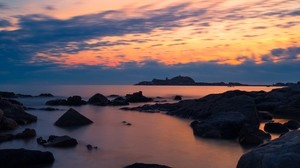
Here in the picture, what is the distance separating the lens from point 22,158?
48.3ft

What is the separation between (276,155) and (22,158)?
9.74 meters

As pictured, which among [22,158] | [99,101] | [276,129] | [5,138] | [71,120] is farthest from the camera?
[99,101]

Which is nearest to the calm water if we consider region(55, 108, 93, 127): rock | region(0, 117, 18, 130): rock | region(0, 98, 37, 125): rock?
region(0, 117, 18, 130): rock

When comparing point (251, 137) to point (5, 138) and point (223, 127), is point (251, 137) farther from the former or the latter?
point (5, 138)

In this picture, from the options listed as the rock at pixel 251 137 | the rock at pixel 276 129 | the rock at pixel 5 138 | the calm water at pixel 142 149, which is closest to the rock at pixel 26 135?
the rock at pixel 5 138

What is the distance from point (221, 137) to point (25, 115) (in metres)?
18.8

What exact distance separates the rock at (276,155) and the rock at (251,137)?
33.9 feet

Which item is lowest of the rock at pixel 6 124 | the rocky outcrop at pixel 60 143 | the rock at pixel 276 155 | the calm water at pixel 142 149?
the calm water at pixel 142 149

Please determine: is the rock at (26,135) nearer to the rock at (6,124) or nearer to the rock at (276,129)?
the rock at (6,124)

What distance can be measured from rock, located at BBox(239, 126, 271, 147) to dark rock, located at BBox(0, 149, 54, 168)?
10.8 m

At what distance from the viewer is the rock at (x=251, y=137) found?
Answer: 20.6 metres

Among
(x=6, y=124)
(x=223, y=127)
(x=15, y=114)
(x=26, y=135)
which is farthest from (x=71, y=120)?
(x=223, y=127)

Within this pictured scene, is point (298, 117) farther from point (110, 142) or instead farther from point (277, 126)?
point (110, 142)

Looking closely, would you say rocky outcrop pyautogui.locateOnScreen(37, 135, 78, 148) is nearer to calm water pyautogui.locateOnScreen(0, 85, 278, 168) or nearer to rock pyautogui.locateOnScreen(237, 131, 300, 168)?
calm water pyautogui.locateOnScreen(0, 85, 278, 168)
